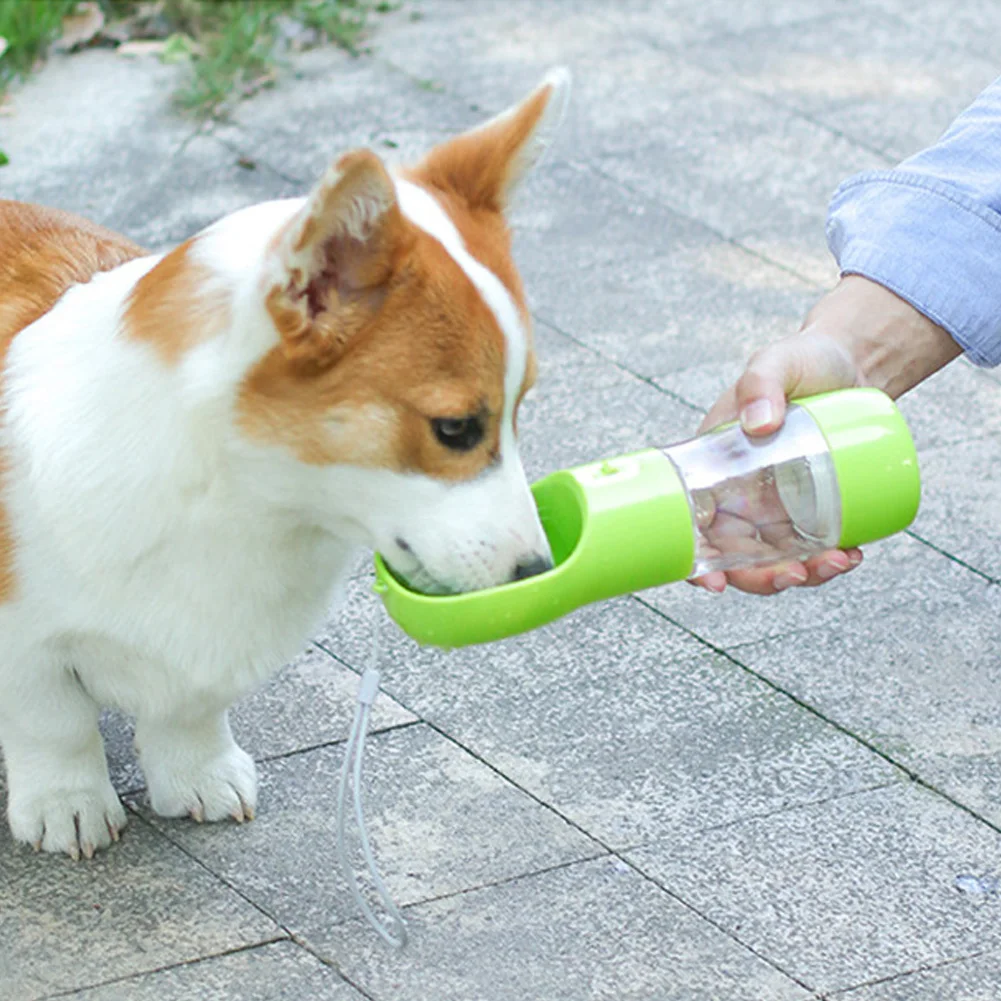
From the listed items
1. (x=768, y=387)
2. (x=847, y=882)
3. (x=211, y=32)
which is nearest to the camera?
(x=768, y=387)

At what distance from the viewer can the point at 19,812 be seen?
2.84 meters

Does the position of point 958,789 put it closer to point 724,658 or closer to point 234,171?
point 724,658

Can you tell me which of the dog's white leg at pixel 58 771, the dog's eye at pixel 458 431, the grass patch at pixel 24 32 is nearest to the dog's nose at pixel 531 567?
the dog's eye at pixel 458 431

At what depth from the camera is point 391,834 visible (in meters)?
2.91

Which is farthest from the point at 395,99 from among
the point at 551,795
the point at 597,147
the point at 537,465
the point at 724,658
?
the point at 551,795

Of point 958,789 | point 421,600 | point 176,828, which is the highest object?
point 421,600

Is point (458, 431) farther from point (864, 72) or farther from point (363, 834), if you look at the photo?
point (864, 72)

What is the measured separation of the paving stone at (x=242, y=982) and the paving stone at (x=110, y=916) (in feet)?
0.09

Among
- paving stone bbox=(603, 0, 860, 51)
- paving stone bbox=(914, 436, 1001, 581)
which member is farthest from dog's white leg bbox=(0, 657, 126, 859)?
paving stone bbox=(603, 0, 860, 51)

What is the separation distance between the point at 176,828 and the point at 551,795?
0.62 m

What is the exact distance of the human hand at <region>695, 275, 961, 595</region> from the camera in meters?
2.64

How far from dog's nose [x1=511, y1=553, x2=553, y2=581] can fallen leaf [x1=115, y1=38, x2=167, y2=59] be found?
151 inches

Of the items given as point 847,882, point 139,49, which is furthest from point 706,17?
point 847,882

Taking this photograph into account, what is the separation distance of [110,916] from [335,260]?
1.11 meters
